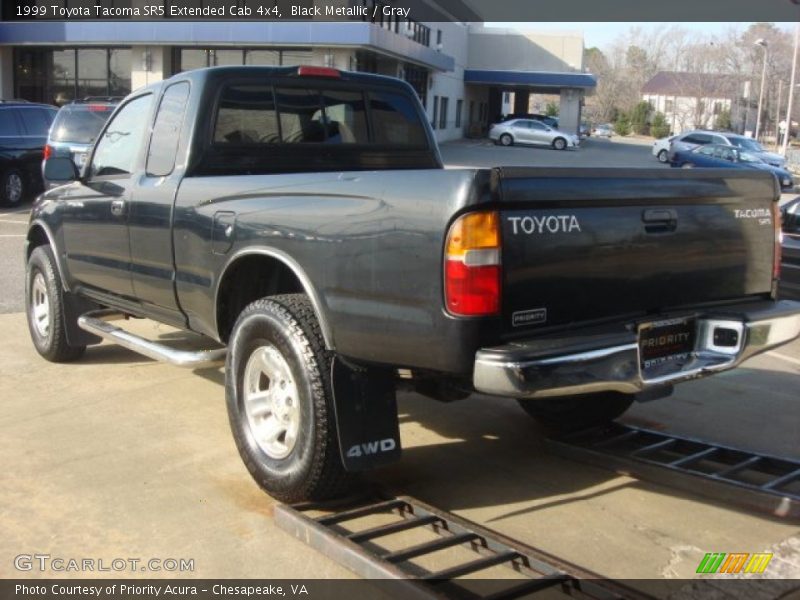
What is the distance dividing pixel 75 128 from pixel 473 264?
1499 cm

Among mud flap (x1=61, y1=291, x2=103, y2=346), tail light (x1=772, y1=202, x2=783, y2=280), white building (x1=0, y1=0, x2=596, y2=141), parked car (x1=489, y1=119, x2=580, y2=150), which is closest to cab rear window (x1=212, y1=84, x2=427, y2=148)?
mud flap (x1=61, y1=291, x2=103, y2=346)

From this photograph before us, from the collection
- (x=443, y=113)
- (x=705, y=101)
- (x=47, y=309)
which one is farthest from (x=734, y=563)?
(x=705, y=101)

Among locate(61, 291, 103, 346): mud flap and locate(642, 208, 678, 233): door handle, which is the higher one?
locate(642, 208, 678, 233): door handle

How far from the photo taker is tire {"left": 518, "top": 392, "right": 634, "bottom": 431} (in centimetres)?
547

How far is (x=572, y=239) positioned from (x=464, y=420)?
2499 mm

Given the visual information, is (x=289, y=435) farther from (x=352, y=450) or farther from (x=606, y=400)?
(x=606, y=400)

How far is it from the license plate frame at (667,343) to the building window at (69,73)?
110 ft

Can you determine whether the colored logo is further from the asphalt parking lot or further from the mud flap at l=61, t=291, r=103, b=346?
the mud flap at l=61, t=291, r=103, b=346

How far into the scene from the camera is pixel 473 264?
11.4 ft

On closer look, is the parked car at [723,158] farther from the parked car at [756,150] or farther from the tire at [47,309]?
the tire at [47,309]

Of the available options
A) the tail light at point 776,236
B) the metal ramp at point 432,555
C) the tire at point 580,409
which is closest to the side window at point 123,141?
the metal ramp at point 432,555

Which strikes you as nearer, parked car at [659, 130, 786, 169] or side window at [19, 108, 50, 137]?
side window at [19, 108, 50, 137]

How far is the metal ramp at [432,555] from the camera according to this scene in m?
3.52

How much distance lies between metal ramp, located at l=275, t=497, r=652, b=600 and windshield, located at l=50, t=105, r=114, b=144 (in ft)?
45.9
